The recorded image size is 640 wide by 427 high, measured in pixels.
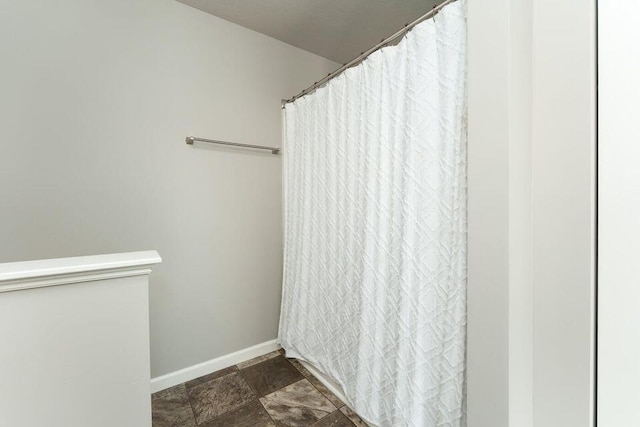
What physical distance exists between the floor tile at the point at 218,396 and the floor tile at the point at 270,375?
0.05 metres

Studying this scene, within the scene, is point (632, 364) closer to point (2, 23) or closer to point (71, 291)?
point (71, 291)

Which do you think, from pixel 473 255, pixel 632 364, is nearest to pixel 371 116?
pixel 473 255

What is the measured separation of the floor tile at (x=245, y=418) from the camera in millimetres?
1278

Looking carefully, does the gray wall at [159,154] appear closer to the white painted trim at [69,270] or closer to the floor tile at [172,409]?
the floor tile at [172,409]

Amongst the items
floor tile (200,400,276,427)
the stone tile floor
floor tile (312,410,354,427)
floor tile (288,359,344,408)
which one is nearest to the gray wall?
the stone tile floor

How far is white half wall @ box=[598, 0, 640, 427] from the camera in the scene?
647mm

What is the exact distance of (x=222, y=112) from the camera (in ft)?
5.53

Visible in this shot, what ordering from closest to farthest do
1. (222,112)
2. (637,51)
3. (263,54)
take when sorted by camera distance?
1. (637,51)
2. (222,112)
3. (263,54)

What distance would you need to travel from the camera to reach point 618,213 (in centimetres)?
66

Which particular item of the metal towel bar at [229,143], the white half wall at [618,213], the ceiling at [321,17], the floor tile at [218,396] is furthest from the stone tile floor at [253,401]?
the ceiling at [321,17]

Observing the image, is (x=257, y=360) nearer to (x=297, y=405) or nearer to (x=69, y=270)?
(x=297, y=405)

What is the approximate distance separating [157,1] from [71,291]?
1.66 m

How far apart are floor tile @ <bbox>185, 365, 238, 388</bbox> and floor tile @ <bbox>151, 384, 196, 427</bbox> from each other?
0.15 feet

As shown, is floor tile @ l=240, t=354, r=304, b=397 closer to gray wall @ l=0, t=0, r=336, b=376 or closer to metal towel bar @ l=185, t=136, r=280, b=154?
gray wall @ l=0, t=0, r=336, b=376
